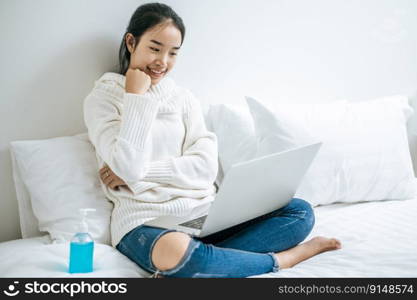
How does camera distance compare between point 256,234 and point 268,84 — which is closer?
point 256,234

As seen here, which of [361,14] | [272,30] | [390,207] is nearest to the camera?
[390,207]

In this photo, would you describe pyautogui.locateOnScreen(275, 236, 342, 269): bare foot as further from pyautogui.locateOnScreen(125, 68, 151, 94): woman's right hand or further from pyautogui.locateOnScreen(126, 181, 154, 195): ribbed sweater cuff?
pyautogui.locateOnScreen(125, 68, 151, 94): woman's right hand

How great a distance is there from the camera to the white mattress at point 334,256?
1.19 meters

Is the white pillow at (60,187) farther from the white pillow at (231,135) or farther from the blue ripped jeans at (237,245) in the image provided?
the white pillow at (231,135)

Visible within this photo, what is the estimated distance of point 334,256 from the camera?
1.33 metres

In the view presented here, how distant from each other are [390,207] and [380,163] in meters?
0.17

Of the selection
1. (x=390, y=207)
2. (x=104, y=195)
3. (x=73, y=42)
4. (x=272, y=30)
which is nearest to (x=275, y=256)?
(x=104, y=195)

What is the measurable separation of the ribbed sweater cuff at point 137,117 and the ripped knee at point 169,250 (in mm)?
269

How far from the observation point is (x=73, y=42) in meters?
1.54

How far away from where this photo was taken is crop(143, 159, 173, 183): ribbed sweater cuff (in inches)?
54.7

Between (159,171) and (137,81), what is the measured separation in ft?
0.86

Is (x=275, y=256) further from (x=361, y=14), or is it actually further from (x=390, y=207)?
(x=361, y=14)

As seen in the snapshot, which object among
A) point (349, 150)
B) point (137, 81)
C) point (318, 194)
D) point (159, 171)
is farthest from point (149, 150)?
point (349, 150)

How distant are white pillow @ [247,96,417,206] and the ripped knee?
Answer: 63 cm
